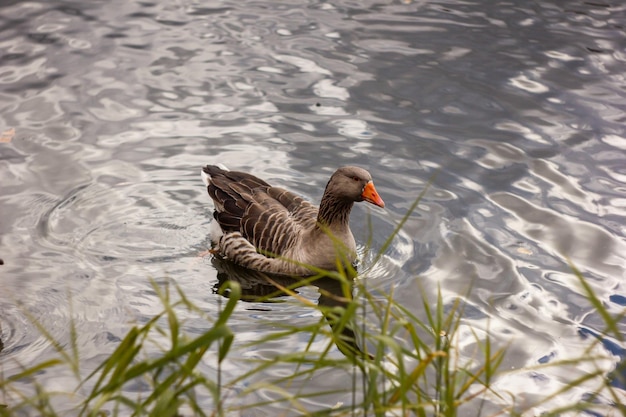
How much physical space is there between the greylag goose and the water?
0.38 metres

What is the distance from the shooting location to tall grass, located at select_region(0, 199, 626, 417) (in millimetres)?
3717

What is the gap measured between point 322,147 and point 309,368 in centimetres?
395

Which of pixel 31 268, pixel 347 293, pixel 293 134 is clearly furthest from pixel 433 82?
pixel 347 293

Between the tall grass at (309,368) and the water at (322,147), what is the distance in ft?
0.79

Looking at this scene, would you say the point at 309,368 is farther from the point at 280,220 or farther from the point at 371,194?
the point at 280,220

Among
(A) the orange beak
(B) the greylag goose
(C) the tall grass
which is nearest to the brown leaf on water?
(B) the greylag goose

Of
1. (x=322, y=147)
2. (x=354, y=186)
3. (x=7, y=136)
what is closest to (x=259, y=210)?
(x=354, y=186)

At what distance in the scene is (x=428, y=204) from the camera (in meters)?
8.70

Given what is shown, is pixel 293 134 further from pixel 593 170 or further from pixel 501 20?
pixel 501 20

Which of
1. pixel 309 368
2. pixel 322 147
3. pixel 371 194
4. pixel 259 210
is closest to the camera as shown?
pixel 309 368

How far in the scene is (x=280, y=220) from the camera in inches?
318

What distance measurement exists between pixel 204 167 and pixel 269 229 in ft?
3.45

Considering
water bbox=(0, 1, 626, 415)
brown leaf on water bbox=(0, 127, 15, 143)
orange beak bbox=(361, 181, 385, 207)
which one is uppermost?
orange beak bbox=(361, 181, 385, 207)

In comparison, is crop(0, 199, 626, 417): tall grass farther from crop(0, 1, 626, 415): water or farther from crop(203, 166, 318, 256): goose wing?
crop(203, 166, 318, 256): goose wing
